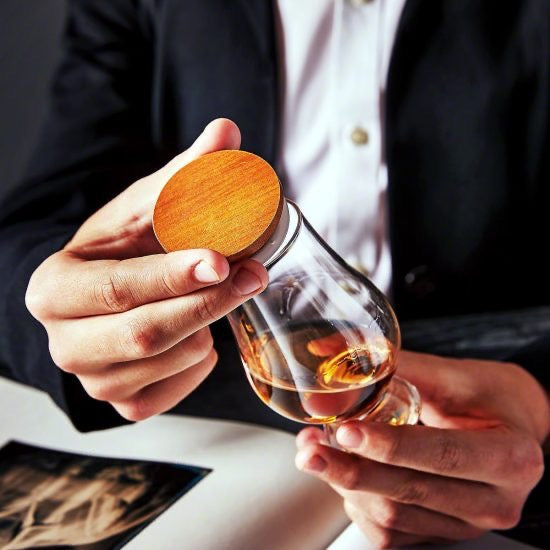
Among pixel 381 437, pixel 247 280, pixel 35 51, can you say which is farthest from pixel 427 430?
pixel 35 51

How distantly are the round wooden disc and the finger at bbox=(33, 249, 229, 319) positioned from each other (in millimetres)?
14

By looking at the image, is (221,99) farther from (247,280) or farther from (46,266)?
(247,280)

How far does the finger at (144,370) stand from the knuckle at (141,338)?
30 millimetres

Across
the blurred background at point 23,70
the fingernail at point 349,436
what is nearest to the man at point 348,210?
the fingernail at point 349,436

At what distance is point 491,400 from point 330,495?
13 cm

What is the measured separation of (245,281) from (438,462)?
0.18 m

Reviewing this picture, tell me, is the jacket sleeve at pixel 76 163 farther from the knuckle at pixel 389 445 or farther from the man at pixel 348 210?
the knuckle at pixel 389 445

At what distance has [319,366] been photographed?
16.8 inches

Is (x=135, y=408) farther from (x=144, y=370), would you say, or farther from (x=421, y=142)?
(x=421, y=142)

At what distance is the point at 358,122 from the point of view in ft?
2.73

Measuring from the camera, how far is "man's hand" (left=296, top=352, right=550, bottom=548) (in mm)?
447

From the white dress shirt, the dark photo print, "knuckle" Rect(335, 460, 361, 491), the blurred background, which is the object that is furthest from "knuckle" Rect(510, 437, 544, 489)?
the blurred background

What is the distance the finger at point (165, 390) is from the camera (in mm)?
510

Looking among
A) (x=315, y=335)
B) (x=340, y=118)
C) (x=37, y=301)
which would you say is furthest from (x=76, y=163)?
(x=315, y=335)
